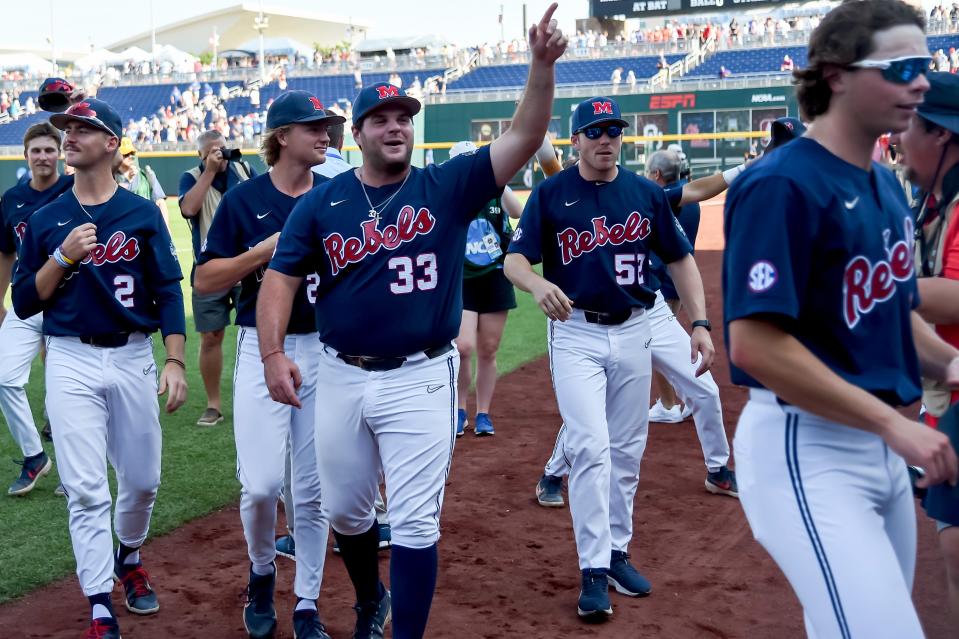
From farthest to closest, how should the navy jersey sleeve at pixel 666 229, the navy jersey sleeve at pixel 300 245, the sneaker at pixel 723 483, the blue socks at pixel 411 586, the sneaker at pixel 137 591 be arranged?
the sneaker at pixel 723 483, the navy jersey sleeve at pixel 666 229, the sneaker at pixel 137 591, the navy jersey sleeve at pixel 300 245, the blue socks at pixel 411 586

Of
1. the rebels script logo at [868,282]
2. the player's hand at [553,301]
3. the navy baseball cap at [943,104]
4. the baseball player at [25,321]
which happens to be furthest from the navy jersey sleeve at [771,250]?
the baseball player at [25,321]

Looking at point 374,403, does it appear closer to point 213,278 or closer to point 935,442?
point 213,278

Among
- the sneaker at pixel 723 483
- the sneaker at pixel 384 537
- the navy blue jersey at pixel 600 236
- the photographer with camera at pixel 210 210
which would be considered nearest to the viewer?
the navy blue jersey at pixel 600 236

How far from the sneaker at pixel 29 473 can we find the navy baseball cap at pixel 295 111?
3.07 metres

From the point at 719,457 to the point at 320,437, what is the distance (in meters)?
3.12

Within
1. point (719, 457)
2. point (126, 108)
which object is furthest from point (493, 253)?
point (126, 108)

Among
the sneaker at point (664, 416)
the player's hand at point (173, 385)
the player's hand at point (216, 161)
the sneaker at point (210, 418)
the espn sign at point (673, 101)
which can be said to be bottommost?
the sneaker at point (664, 416)

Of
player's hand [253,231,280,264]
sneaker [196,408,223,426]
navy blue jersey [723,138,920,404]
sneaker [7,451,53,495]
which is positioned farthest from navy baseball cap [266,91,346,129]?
sneaker [196,408,223,426]

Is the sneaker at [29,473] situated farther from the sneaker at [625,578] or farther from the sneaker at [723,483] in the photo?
the sneaker at [723,483]

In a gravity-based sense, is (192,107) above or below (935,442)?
above

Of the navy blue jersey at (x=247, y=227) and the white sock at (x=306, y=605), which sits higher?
the navy blue jersey at (x=247, y=227)

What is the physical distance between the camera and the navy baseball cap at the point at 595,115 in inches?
191

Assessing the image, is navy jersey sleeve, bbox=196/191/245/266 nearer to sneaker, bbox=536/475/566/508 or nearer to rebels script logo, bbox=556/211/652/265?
rebels script logo, bbox=556/211/652/265

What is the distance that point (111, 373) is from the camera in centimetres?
427
